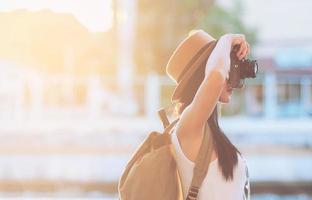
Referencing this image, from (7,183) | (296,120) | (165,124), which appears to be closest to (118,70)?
(296,120)

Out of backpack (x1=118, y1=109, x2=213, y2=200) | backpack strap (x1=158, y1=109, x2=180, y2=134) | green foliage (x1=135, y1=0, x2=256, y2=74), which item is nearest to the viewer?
backpack (x1=118, y1=109, x2=213, y2=200)

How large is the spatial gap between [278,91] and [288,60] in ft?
5.38

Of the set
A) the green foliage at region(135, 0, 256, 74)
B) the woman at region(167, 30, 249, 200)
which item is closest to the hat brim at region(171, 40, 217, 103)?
the woman at region(167, 30, 249, 200)

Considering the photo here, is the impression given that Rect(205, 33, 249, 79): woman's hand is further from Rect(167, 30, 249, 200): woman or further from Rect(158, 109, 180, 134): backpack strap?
Rect(158, 109, 180, 134): backpack strap

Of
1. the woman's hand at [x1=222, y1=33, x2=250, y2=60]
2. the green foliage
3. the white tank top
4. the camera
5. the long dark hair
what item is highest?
the green foliage

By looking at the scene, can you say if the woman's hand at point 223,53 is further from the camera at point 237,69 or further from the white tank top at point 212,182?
the white tank top at point 212,182

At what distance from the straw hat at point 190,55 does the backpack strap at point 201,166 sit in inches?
3.5

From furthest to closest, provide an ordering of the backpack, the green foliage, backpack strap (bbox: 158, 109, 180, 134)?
1. the green foliage
2. backpack strap (bbox: 158, 109, 180, 134)
3. the backpack

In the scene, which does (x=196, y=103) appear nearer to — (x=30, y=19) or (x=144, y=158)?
(x=144, y=158)

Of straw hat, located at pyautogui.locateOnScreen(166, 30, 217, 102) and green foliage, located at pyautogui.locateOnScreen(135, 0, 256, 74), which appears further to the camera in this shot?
green foliage, located at pyautogui.locateOnScreen(135, 0, 256, 74)

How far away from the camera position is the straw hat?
3.41 feet

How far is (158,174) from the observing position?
973 millimetres

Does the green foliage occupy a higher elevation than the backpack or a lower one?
higher

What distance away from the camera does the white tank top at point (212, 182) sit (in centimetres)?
99
